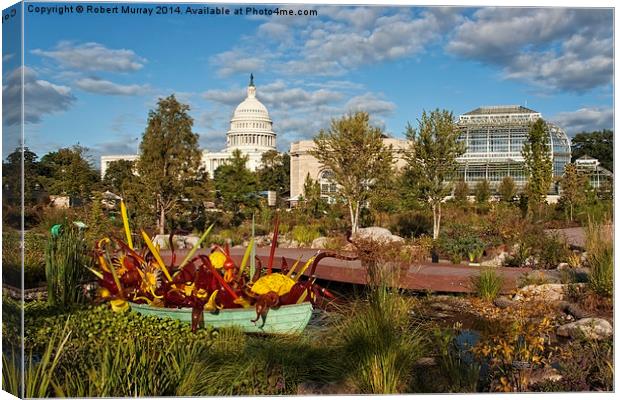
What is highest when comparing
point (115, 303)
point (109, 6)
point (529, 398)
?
point (109, 6)

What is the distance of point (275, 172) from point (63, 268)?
40927mm

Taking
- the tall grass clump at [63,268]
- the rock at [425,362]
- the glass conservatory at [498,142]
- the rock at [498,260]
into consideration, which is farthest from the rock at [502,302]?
the glass conservatory at [498,142]

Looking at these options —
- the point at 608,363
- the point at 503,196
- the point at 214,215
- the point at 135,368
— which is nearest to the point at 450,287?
the point at 608,363

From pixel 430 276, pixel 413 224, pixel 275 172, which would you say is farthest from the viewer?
pixel 275 172

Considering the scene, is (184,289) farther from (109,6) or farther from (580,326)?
(580,326)

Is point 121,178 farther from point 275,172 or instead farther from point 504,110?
point 275,172

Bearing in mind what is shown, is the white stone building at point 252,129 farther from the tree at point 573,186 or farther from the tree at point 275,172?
the tree at point 573,186

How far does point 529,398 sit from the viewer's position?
4.05m

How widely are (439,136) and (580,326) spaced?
9934mm

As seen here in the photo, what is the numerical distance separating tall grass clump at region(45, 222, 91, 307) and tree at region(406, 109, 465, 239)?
1076 cm

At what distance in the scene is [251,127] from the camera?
58.3 m

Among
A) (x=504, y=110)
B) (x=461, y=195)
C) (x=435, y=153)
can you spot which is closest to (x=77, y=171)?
(x=435, y=153)

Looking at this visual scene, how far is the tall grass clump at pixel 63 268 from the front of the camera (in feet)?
17.5

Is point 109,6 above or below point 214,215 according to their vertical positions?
above
